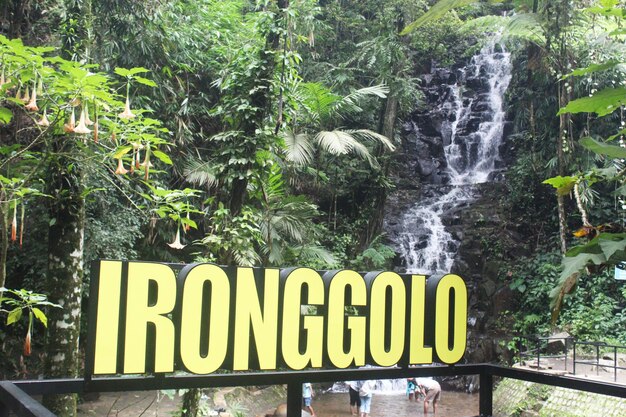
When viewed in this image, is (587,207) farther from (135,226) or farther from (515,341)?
(135,226)

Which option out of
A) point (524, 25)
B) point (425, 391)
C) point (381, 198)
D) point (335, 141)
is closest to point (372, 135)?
point (335, 141)

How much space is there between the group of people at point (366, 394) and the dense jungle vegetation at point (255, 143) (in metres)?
2.41

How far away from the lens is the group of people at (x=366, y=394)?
9445 millimetres

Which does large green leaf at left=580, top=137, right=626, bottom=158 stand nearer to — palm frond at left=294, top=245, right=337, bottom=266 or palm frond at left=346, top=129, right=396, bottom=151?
palm frond at left=294, top=245, right=337, bottom=266

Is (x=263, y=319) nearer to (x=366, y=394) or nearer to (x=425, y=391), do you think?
(x=366, y=394)

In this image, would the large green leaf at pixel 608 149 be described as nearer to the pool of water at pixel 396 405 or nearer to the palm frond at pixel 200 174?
the palm frond at pixel 200 174

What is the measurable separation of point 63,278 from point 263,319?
250 centimetres

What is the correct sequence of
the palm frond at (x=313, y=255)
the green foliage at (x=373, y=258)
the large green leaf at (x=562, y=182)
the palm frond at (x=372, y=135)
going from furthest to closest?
the green foliage at (x=373, y=258), the palm frond at (x=372, y=135), the palm frond at (x=313, y=255), the large green leaf at (x=562, y=182)

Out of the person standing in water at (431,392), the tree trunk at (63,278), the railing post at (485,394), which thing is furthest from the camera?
the person standing in water at (431,392)

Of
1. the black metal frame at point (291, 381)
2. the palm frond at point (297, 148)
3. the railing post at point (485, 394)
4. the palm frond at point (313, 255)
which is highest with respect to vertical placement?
the palm frond at point (297, 148)

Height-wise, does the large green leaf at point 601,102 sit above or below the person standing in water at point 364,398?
above

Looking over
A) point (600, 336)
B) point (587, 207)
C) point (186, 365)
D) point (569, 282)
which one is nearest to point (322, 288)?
point (186, 365)

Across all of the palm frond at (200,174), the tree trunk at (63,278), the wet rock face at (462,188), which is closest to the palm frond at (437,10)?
the tree trunk at (63,278)

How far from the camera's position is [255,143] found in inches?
273
